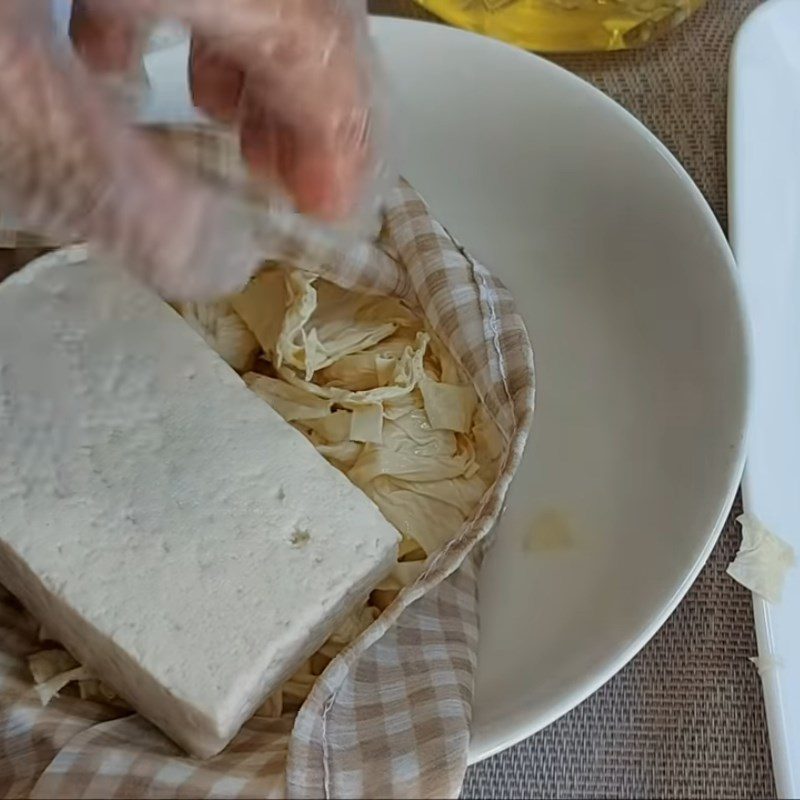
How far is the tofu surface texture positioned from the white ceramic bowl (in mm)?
99

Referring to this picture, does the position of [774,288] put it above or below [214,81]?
below

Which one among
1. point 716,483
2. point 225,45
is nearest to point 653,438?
point 716,483

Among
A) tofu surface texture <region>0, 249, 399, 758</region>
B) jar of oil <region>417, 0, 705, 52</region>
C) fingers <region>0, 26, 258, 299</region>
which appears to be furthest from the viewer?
jar of oil <region>417, 0, 705, 52</region>

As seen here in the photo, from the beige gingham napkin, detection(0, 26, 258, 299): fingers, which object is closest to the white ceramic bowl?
the beige gingham napkin

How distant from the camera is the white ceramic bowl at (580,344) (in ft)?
1.97

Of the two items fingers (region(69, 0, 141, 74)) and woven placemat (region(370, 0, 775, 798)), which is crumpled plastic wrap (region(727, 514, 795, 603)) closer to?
woven placemat (region(370, 0, 775, 798))

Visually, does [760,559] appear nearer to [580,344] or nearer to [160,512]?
[580,344]

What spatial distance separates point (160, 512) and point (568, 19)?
481mm

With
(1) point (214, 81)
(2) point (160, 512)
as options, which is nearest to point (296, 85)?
(1) point (214, 81)

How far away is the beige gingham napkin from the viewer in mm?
521

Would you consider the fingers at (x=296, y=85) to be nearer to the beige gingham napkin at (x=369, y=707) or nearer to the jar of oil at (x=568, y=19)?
the beige gingham napkin at (x=369, y=707)

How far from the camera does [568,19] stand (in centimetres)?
84

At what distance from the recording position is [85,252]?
672 mm

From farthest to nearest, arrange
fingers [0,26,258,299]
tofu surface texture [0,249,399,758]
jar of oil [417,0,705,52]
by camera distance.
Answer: jar of oil [417,0,705,52], tofu surface texture [0,249,399,758], fingers [0,26,258,299]
